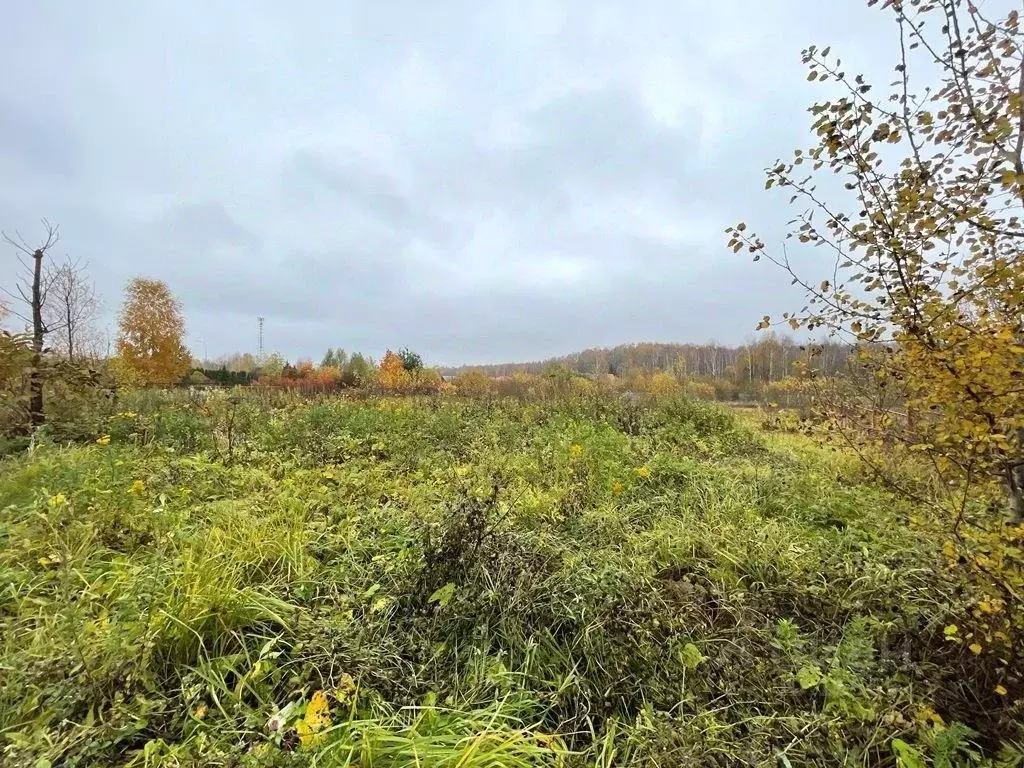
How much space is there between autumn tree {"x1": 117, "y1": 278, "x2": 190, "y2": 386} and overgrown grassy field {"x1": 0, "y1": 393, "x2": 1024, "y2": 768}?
78.5 feet

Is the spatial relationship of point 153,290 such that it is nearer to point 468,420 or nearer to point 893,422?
point 468,420

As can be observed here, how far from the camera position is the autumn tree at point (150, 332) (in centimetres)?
2284

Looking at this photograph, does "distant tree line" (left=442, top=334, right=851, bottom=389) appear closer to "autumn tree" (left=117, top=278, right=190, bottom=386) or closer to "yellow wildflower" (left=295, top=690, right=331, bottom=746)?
"autumn tree" (left=117, top=278, right=190, bottom=386)

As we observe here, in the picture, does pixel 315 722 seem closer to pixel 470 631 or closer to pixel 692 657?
Result: pixel 470 631

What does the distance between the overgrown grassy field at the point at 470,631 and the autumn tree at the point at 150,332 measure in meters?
23.9

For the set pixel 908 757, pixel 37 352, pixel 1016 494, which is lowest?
pixel 908 757

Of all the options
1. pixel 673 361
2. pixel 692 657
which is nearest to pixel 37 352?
pixel 692 657

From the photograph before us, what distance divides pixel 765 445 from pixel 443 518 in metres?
6.20

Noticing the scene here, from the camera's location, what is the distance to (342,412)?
26.1 feet

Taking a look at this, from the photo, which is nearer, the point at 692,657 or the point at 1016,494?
the point at 1016,494

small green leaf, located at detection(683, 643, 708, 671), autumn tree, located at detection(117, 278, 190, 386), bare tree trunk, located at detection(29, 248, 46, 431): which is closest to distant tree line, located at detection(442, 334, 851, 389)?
autumn tree, located at detection(117, 278, 190, 386)

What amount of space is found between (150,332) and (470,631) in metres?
28.5

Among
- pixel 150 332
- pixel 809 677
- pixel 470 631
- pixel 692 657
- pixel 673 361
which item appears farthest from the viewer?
pixel 673 361

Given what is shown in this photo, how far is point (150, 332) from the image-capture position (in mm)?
23141
